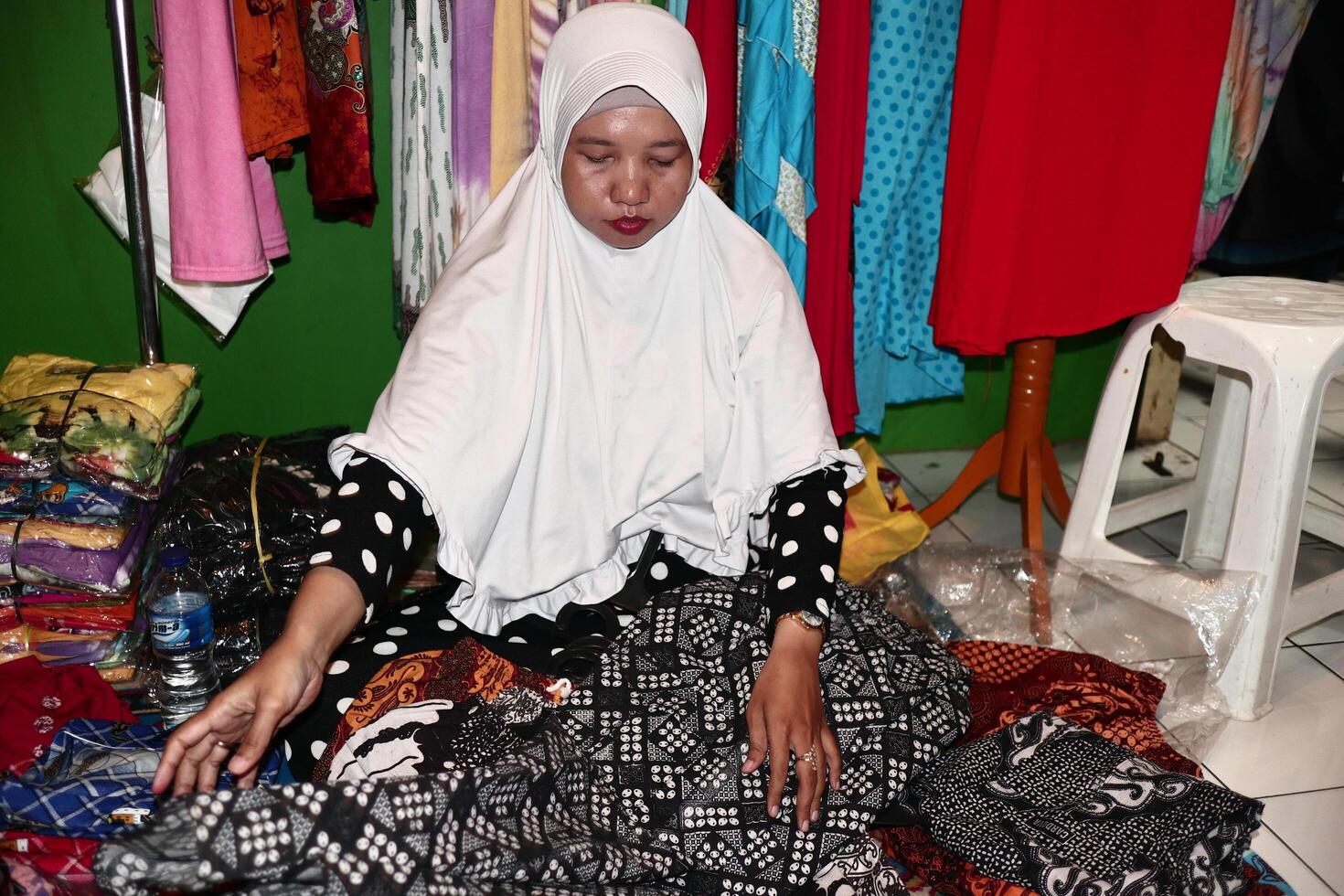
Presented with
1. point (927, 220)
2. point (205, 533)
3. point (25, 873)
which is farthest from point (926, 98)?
point (25, 873)

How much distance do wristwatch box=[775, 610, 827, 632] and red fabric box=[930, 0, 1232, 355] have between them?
79cm

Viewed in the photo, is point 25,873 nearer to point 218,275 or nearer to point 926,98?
point 218,275

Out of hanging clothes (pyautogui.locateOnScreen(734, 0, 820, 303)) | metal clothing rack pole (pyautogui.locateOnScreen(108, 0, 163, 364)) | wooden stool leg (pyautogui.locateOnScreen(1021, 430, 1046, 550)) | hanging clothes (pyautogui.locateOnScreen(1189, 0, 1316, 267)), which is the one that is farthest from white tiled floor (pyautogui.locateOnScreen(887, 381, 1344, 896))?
metal clothing rack pole (pyautogui.locateOnScreen(108, 0, 163, 364))

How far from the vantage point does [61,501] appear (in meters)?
1.67

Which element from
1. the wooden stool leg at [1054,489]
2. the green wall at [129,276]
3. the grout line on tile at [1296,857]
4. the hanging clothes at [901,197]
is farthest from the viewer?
the wooden stool leg at [1054,489]

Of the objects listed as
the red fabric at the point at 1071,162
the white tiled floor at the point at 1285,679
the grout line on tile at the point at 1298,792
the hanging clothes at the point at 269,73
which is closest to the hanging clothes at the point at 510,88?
the hanging clothes at the point at 269,73

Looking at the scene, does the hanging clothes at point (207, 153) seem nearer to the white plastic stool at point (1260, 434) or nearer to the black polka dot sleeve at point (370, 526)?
the black polka dot sleeve at point (370, 526)

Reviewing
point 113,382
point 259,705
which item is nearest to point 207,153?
point 113,382

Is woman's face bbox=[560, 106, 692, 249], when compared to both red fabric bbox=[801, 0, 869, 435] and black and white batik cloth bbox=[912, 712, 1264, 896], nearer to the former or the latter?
red fabric bbox=[801, 0, 869, 435]

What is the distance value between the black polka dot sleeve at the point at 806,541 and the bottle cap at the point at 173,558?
867 millimetres

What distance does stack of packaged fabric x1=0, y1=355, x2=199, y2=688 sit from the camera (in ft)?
5.40

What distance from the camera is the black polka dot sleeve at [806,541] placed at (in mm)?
1400

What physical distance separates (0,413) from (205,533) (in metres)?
0.35

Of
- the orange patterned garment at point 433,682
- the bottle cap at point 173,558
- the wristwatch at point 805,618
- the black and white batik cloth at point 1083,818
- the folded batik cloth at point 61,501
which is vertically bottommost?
the black and white batik cloth at point 1083,818
